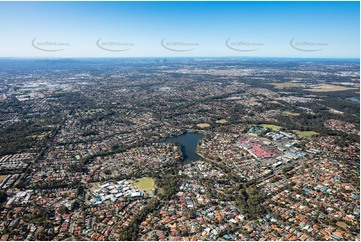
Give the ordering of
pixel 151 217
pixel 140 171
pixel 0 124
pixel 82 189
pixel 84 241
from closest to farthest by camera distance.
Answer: pixel 84 241, pixel 151 217, pixel 82 189, pixel 140 171, pixel 0 124

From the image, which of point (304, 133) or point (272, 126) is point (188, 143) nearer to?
point (272, 126)

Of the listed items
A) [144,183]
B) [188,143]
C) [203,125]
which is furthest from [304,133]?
[144,183]

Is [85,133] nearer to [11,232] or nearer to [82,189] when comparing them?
[82,189]

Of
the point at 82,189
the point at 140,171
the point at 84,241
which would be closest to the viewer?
the point at 84,241

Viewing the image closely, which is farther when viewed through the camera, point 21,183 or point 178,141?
point 178,141

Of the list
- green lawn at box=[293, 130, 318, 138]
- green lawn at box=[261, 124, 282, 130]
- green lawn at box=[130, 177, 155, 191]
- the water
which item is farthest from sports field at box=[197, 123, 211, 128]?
green lawn at box=[130, 177, 155, 191]

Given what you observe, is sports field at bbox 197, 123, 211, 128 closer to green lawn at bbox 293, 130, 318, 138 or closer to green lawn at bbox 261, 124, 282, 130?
green lawn at bbox 261, 124, 282, 130

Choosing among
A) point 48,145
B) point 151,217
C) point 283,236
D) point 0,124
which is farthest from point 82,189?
point 0,124
